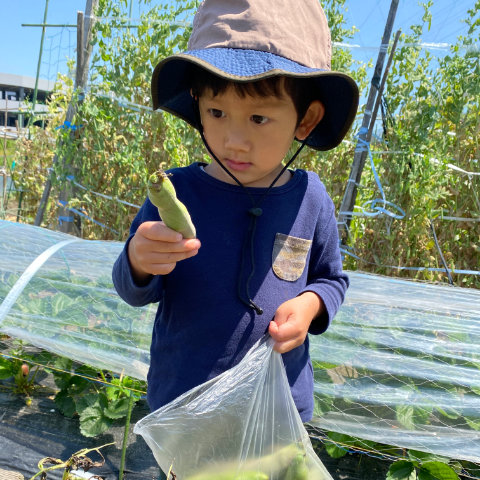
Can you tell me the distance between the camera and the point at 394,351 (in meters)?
1.59

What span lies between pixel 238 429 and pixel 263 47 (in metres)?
0.68

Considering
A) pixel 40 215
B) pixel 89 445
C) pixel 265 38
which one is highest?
pixel 265 38

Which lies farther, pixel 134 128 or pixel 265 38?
pixel 134 128

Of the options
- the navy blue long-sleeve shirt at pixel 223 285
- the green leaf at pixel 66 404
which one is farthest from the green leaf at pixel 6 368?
the navy blue long-sleeve shirt at pixel 223 285

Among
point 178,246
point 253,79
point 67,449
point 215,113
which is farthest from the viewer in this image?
point 67,449

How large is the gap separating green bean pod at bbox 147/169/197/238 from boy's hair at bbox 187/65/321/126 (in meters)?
0.30

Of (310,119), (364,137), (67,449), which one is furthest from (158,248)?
(364,137)

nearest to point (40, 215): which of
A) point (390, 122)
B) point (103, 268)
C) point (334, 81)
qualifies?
point (103, 268)

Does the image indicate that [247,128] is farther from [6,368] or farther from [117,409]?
[6,368]

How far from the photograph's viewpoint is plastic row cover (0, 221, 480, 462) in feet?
4.90

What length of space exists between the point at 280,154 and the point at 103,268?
118cm

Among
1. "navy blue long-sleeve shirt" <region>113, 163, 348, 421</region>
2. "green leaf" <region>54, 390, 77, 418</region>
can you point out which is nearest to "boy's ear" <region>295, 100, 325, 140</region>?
"navy blue long-sleeve shirt" <region>113, 163, 348, 421</region>

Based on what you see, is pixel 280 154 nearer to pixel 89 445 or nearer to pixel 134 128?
pixel 89 445

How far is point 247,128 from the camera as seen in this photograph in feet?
2.88
